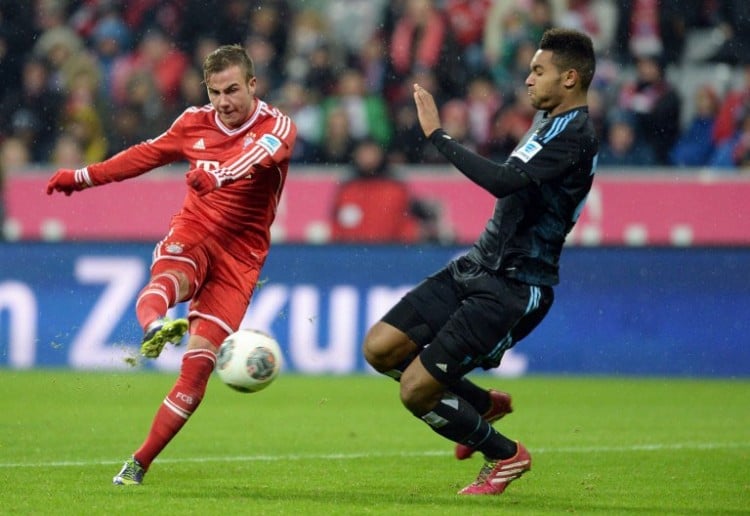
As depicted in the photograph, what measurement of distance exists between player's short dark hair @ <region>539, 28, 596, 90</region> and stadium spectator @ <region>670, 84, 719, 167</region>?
860 cm

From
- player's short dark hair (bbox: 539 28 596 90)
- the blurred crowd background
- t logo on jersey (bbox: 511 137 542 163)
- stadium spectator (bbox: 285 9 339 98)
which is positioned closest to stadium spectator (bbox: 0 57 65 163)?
the blurred crowd background

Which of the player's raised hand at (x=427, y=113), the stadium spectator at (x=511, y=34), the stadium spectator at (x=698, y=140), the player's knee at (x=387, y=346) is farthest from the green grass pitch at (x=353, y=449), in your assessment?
the stadium spectator at (x=511, y=34)

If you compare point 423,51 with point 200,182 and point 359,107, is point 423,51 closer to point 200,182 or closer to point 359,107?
point 359,107

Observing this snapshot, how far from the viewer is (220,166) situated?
24.1ft

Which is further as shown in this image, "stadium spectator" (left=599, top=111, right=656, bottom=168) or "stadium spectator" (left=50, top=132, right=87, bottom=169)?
"stadium spectator" (left=50, top=132, right=87, bottom=169)

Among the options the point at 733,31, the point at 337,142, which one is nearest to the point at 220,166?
the point at 337,142

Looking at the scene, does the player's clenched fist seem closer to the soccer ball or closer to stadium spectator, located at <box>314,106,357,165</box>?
the soccer ball

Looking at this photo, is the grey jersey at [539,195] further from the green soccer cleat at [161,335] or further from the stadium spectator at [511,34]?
the stadium spectator at [511,34]

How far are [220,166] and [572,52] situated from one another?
182cm

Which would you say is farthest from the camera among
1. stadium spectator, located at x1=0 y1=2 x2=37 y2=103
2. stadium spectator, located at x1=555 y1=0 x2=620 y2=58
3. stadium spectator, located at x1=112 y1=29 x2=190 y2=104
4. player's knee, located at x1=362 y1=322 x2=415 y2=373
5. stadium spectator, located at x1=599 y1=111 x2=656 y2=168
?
stadium spectator, located at x1=555 y1=0 x2=620 y2=58

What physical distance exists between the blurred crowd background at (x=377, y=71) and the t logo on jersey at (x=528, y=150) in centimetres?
833

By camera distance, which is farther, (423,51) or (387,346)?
(423,51)

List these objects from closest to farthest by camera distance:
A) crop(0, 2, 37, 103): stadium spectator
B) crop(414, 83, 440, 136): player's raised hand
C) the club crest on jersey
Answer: crop(414, 83, 440, 136): player's raised hand → the club crest on jersey → crop(0, 2, 37, 103): stadium spectator

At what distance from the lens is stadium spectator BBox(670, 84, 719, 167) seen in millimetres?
15180
